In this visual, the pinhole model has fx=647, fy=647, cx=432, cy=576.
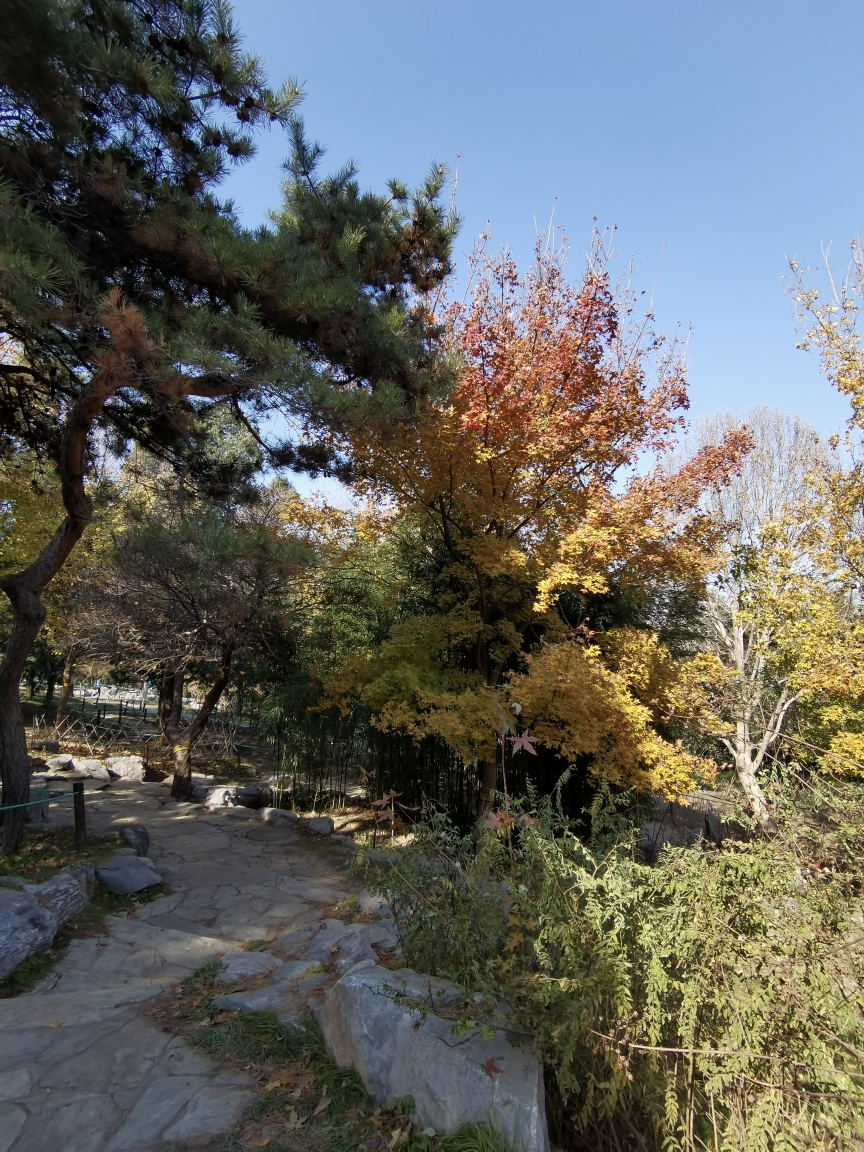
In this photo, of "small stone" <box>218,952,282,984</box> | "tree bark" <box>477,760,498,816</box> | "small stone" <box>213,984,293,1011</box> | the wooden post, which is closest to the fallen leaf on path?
"small stone" <box>213,984,293,1011</box>

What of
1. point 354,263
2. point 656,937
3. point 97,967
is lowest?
point 97,967

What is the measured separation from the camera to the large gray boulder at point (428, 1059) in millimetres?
1888

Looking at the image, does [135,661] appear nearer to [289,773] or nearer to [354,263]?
[289,773]

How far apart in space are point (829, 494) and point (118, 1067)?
8.95 metres

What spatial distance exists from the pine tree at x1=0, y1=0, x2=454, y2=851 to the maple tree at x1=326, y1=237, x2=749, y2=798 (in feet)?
3.10

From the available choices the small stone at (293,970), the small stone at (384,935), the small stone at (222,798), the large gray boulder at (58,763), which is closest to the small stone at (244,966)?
the small stone at (293,970)

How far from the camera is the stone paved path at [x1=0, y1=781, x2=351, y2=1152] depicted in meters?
2.24

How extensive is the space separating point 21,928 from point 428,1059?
10.1 feet

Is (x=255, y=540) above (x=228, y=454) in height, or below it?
below

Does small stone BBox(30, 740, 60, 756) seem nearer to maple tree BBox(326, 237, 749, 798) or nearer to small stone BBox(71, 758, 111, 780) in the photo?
small stone BBox(71, 758, 111, 780)

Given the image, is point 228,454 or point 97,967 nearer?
point 97,967

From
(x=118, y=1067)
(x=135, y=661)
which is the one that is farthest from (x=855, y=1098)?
(x=135, y=661)

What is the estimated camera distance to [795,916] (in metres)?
2.00

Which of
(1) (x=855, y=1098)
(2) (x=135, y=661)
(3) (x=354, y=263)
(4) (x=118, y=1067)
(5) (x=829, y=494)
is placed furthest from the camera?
(2) (x=135, y=661)
